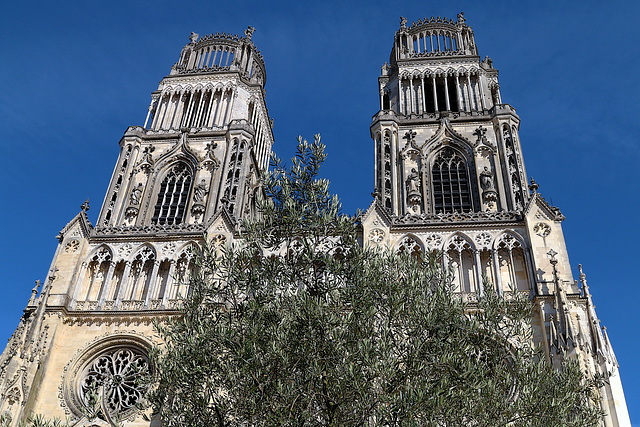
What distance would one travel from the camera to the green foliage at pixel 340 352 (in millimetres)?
12727

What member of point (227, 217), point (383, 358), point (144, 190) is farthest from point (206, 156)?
point (383, 358)

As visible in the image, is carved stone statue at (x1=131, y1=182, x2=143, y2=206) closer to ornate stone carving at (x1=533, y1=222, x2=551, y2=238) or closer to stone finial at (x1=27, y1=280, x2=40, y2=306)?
stone finial at (x1=27, y1=280, x2=40, y2=306)

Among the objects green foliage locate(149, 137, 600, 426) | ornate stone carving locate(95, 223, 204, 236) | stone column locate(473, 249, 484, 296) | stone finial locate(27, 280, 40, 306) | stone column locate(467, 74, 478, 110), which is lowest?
green foliage locate(149, 137, 600, 426)

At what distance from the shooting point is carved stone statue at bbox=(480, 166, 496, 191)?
28319 millimetres

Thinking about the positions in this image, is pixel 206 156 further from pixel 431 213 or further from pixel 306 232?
pixel 306 232

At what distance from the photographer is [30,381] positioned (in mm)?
22125

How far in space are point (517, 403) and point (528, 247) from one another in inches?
490

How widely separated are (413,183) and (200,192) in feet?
34.2

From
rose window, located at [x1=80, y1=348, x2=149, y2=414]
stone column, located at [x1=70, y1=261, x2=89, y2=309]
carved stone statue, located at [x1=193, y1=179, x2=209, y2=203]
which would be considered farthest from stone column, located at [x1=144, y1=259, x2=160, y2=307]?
carved stone statue, located at [x1=193, y1=179, x2=209, y2=203]

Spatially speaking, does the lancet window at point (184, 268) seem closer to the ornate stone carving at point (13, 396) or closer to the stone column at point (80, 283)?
the stone column at point (80, 283)

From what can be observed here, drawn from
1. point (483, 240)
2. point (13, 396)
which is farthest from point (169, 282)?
point (483, 240)

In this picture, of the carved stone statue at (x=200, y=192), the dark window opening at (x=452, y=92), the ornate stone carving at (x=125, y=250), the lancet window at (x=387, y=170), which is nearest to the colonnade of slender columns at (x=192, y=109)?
the carved stone statue at (x=200, y=192)

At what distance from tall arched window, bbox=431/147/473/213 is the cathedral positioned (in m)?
0.07

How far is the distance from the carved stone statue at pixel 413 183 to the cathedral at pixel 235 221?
0.07 meters
